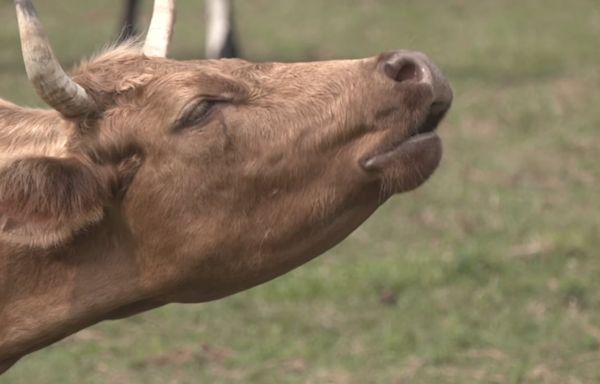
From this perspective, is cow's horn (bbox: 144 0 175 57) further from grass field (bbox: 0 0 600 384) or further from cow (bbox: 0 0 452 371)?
grass field (bbox: 0 0 600 384)

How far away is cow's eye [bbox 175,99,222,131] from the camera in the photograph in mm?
4367

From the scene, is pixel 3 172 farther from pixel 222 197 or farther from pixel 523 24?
pixel 523 24

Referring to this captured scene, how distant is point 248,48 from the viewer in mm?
13883

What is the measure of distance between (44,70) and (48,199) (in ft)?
1.13

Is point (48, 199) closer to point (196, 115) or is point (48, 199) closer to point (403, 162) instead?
point (196, 115)

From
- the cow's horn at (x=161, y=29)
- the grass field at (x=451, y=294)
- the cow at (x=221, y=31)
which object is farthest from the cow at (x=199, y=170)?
the cow at (x=221, y=31)

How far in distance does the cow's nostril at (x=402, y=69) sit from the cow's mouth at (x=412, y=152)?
10cm

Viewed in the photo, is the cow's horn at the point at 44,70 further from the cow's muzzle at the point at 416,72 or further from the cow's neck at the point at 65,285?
the cow's muzzle at the point at 416,72

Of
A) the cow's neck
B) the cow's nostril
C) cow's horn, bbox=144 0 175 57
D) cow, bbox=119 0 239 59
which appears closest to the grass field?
cow, bbox=119 0 239 59

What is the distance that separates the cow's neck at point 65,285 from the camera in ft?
14.6

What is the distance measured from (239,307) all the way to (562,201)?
2.42 meters

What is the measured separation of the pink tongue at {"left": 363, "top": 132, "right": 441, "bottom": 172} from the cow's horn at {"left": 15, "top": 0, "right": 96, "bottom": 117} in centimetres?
82

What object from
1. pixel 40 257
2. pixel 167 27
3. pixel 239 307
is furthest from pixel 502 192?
pixel 40 257

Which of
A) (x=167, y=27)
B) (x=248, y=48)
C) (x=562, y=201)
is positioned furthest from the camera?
(x=248, y=48)
